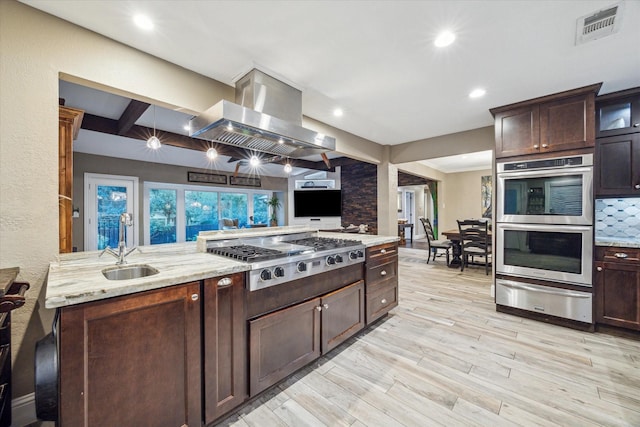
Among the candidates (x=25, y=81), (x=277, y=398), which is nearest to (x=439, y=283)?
(x=277, y=398)

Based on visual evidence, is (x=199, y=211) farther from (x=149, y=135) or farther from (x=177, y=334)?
(x=177, y=334)

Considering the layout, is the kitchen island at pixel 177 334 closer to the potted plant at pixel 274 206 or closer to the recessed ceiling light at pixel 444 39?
the recessed ceiling light at pixel 444 39

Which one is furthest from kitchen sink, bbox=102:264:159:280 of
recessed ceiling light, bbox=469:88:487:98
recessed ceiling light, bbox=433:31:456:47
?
recessed ceiling light, bbox=469:88:487:98

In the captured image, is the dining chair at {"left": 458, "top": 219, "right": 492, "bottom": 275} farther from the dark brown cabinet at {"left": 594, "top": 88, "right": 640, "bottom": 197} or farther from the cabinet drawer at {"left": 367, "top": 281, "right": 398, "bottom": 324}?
the cabinet drawer at {"left": 367, "top": 281, "right": 398, "bottom": 324}

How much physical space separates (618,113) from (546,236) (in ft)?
4.84

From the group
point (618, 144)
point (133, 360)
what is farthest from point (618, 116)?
point (133, 360)

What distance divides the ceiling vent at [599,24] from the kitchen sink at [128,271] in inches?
127

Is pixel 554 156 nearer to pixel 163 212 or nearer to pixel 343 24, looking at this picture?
pixel 343 24

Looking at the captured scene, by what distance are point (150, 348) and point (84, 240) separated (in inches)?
231

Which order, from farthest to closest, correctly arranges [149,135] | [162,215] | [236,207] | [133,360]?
[236,207], [162,215], [149,135], [133,360]

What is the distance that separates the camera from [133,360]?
1.20m

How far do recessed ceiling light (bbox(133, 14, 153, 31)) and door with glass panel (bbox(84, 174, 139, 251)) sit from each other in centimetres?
468

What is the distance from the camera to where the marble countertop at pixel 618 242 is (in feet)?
8.21

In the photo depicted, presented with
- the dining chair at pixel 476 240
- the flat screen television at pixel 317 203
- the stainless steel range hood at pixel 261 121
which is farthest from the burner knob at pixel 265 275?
the flat screen television at pixel 317 203
